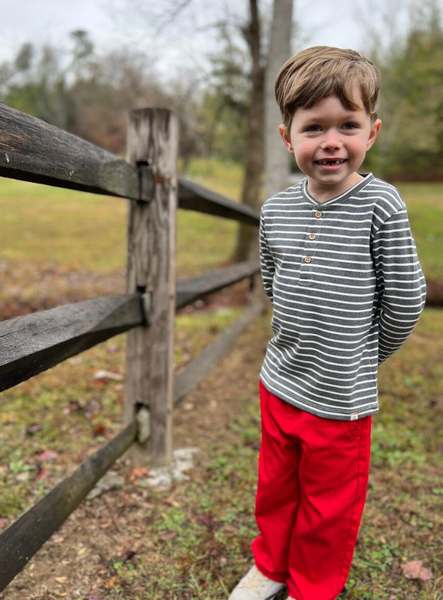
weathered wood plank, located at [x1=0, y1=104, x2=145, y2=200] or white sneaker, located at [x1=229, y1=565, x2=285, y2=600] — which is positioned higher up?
weathered wood plank, located at [x1=0, y1=104, x2=145, y2=200]

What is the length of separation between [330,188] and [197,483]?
5.50 feet

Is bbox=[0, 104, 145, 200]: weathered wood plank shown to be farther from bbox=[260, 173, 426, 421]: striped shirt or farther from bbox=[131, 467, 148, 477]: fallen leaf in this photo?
bbox=[131, 467, 148, 477]: fallen leaf

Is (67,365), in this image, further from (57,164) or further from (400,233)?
(400,233)

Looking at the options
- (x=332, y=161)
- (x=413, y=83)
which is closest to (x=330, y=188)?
(x=332, y=161)

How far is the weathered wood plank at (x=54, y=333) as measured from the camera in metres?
1.35

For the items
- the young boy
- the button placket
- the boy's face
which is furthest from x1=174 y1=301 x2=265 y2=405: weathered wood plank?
the boy's face

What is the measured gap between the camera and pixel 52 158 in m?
1.42

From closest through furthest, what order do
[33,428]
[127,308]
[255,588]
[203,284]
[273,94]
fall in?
[255,588] → [127,308] → [33,428] → [203,284] → [273,94]

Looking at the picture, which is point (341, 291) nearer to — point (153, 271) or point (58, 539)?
point (153, 271)

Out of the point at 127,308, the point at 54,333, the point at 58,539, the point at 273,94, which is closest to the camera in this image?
the point at 54,333

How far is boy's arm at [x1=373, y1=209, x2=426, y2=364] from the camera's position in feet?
4.39

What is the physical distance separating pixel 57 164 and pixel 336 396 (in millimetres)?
1108

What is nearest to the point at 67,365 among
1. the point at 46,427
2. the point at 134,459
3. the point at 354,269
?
the point at 46,427

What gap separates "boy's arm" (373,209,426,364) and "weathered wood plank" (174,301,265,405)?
1.53 m
